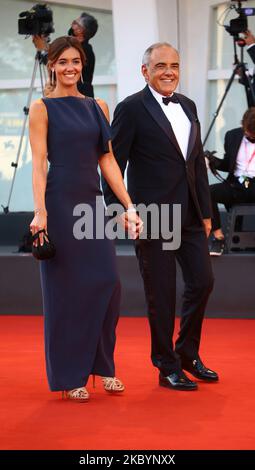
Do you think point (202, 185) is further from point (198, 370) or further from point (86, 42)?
point (86, 42)

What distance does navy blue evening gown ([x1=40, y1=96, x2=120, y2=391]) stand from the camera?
4.61 meters

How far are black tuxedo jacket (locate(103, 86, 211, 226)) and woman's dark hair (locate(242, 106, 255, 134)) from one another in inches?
118

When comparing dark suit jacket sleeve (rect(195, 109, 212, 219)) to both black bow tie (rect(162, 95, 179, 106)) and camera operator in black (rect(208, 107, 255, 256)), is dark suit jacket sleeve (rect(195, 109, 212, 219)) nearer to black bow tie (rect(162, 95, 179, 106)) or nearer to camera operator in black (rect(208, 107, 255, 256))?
black bow tie (rect(162, 95, 179, 106))

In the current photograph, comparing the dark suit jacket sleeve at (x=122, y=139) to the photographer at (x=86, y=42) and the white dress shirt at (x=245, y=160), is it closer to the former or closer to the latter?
the white dress shirt at (x=245, y=160)

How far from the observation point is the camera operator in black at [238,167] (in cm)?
789

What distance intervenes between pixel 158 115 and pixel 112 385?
4.10 feet

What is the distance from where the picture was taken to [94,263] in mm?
4641

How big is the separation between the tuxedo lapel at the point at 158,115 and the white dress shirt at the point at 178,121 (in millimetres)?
25

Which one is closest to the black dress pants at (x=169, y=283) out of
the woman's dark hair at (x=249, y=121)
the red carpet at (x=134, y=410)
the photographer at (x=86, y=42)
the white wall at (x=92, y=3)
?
the red carpet at (x=134, y=410)

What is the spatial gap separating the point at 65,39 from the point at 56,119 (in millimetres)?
365

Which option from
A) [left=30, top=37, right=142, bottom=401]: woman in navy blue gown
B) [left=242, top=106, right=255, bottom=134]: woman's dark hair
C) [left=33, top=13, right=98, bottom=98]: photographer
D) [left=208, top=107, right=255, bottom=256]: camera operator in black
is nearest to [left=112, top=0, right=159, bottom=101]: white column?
[left=33, top=13, right=98, bottom=98]: photographer

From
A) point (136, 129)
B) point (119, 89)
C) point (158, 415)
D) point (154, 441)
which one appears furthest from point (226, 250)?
point (154, 441)

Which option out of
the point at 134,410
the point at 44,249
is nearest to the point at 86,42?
the point at 44,249

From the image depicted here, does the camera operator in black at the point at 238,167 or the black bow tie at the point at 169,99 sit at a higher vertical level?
the black bow tie at the point at 169,99
